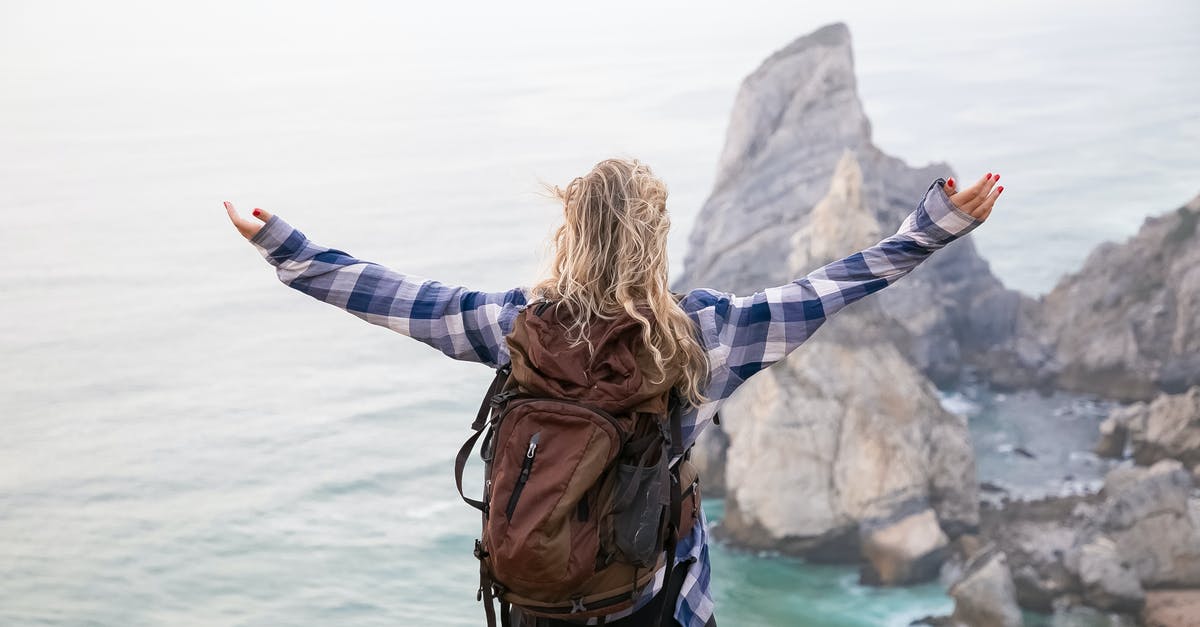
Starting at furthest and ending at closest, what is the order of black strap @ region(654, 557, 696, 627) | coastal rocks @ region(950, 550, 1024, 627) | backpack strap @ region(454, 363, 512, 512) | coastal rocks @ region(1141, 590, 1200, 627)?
coastal rocks @ region(950, 550, 1024, 627) < coastal rocks @ region(1141, 590, 1200, 627) < black strap @ region(654, 557, 696, 627) < backpack strap @ region(454, 363, 512, 512)

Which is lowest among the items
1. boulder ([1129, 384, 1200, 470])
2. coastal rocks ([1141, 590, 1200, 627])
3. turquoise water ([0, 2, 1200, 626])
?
coastal rocks ([1141, 590, 1200, 627])

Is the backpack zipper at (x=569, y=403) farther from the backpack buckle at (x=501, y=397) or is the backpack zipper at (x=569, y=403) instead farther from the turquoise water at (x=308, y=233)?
the turquoise water at (x=308, y=233)

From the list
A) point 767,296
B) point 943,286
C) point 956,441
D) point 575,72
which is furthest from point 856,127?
point 767,296

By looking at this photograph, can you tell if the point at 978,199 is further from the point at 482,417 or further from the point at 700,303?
the point at 482,417

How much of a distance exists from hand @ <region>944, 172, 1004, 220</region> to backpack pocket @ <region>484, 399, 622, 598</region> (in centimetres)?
66

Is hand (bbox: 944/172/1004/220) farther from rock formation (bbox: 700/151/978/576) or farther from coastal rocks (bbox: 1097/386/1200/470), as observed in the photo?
coastal rocks (bbox: 1097/386/1200/470)

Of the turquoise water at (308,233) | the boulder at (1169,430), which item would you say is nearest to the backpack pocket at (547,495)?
the turquoise water at (308,233)

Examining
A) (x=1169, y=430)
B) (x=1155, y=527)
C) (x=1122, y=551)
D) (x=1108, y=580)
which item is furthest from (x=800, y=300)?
(x=1169, y=430)

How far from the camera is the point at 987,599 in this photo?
15.3m

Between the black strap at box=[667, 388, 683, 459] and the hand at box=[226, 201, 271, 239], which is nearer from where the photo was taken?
the black strap at box=[667, 388, 683, 459]

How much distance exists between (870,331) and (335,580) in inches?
343

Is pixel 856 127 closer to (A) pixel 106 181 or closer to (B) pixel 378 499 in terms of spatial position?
(B) pixel 378 499

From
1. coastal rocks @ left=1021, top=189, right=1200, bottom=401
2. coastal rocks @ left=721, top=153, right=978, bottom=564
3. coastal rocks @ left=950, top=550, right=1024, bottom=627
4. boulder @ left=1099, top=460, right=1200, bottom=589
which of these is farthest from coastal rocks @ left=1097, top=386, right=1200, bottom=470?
coastal rocks @ left=950, top=550, right=1024, bottom=627

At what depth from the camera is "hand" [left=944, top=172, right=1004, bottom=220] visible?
1.90 meters
